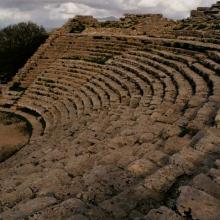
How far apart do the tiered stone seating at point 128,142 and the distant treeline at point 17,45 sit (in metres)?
5.32

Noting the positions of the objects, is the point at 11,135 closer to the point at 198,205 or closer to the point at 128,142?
the point at 128,142

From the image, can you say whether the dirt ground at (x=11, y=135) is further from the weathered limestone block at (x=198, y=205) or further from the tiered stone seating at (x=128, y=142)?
the weathered limestone block at (x=198, y=205)

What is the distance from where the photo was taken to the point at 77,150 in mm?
8016

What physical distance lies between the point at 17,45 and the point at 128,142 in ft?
67.9

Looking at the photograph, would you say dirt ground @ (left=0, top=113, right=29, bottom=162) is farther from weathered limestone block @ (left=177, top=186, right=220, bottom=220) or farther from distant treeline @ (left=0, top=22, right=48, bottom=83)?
weathered limestone block @ (left=177, top=186, right=220, bottom=220)

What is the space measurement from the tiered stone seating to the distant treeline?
5321 mm

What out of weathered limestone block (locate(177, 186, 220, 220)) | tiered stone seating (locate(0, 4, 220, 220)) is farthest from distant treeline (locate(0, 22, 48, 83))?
weathered limestone block (locate(177, 186, 220, 220))

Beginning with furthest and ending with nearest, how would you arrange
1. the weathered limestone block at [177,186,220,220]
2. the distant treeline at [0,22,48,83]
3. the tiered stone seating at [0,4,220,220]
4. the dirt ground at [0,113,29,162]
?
1. the distant treeline at [0,22,48,83]
2. the dirt ground at [0,113,29,162]
3. the tiered stone seating at [0,4,220,220]
4. the weathered limestone block at [177,186,220,220]

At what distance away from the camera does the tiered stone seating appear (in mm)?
4328

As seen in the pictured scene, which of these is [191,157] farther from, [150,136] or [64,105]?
[64,105]

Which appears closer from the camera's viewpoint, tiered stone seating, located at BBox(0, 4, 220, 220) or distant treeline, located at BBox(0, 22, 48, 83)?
tiered stone seating, located at BBox(0, 4, 220, 220)

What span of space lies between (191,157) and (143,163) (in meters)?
0.70

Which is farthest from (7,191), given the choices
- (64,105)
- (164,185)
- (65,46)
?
(65,46)

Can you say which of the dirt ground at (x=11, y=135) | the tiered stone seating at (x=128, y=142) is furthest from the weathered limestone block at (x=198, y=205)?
the dirt ground at (x=11, y=135)
